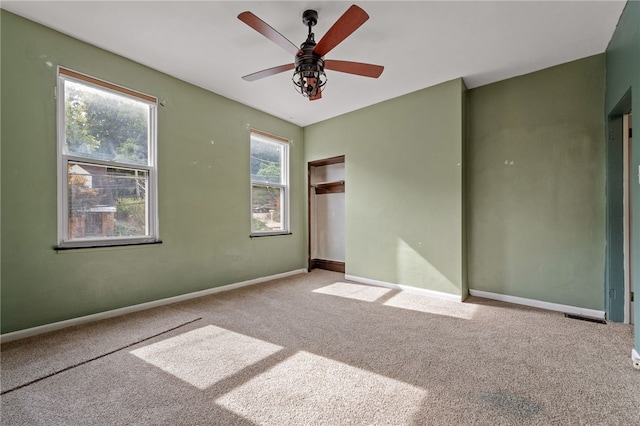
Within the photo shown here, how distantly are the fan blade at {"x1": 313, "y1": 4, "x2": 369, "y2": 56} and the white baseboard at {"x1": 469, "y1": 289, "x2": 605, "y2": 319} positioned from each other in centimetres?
336

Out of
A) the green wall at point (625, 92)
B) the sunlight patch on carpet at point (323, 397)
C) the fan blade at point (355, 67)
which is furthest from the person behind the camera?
the fan blade at point (355, 67)

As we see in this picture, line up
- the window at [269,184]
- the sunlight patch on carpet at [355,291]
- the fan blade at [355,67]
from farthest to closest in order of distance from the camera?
the window at [269,184] < the sunlight patch on carpet at [355,291] < the fan blade at [355,67]

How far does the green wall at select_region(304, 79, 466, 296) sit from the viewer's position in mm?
3447

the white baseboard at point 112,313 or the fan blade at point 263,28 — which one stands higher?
the fan blade at point 263,28

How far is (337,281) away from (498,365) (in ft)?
8.73

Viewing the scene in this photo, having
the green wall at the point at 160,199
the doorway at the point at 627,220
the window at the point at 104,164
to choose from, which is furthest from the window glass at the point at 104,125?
the doorway at the point at 627,220

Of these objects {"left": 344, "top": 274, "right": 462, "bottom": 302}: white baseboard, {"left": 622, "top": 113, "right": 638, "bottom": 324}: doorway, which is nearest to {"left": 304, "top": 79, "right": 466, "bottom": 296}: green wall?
{"left": 344, "top": 274, "right": 462, "bottom": 302}: white baseboard

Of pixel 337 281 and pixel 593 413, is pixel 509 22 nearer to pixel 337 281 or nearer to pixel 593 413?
pixel 593 413

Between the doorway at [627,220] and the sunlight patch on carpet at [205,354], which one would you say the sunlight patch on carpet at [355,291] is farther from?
the doorway at [627,220]

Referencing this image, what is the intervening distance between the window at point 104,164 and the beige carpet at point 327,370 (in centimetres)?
94

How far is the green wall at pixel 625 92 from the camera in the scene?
6.48 ft

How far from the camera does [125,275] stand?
295 centimetres

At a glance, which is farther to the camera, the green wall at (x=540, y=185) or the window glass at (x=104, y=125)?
the green wall at (x=540, y=185)

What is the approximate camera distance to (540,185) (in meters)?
3.18
